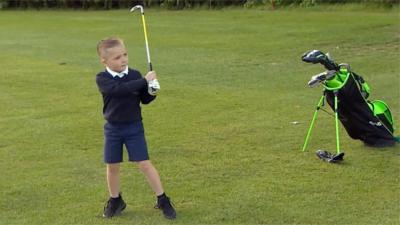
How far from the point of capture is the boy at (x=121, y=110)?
504 centimetres

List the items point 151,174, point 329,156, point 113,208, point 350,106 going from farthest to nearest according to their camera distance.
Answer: point 350,106 < point 329,156 < point 113,208 < point 151,174

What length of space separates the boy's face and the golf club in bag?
8.01ft

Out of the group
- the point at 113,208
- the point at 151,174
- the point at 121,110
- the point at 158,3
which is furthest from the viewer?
the point at 158,3

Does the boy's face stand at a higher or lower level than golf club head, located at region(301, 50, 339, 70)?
higher

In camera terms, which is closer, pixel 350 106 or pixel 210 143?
pixel 350 106

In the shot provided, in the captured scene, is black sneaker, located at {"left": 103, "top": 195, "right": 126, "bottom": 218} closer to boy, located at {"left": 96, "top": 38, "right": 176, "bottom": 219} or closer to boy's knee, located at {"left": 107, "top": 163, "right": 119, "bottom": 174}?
boy, located at {"left": 96, "top": 38, "right": 176, "bottom": 219}

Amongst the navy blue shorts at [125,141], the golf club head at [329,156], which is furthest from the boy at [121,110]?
the golf club head at [329,156]

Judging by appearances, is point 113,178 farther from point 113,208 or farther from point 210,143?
point 210,143

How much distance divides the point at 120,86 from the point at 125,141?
513 millimetres

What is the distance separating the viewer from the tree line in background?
2909cm

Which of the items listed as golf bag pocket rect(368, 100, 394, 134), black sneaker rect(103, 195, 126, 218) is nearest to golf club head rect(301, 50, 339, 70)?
golf bag pocket rect(368, 100, 394, 134)

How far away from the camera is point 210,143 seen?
768cm

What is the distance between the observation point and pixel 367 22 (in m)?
22.6

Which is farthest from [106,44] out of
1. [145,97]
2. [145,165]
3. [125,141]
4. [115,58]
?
[145,165]
